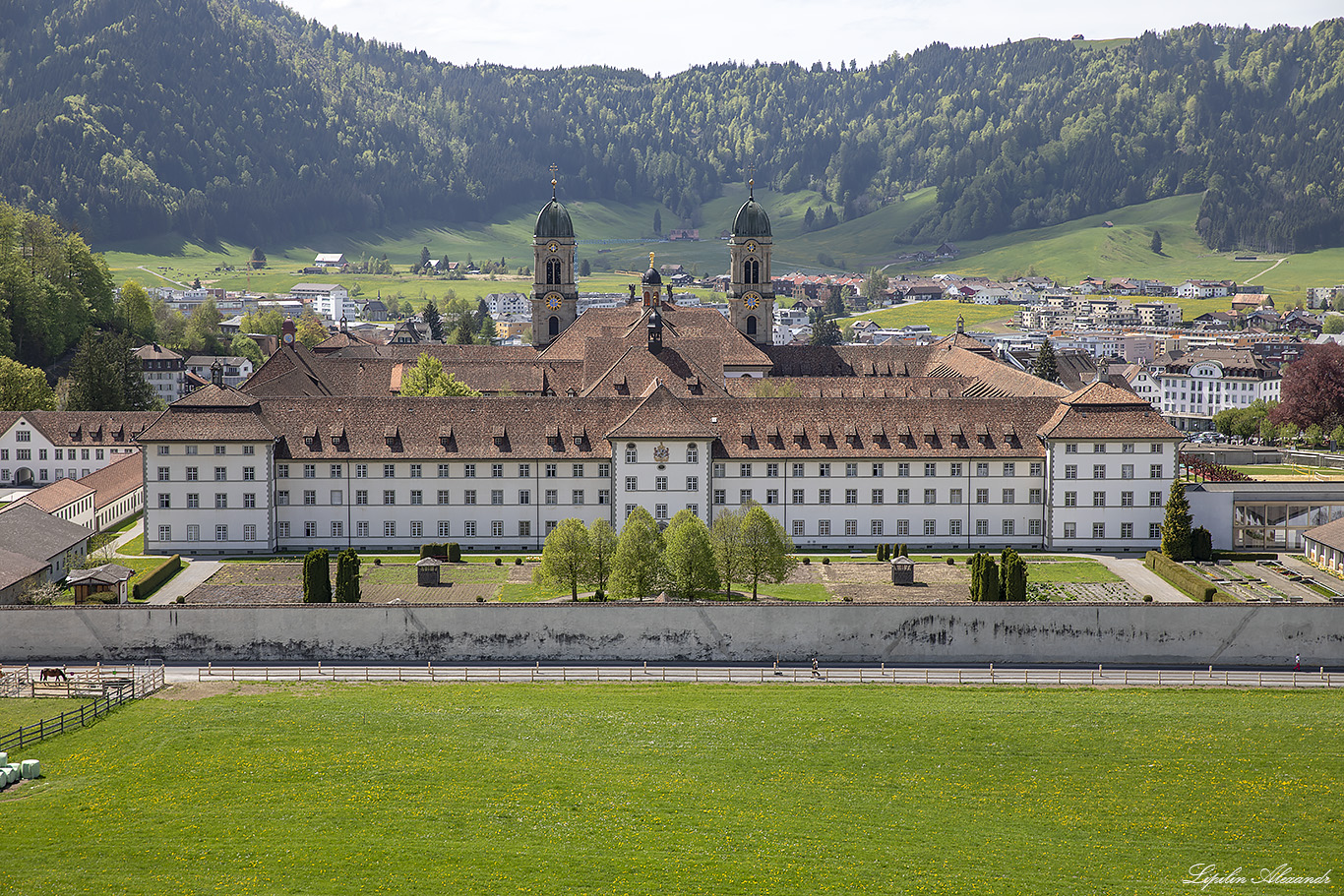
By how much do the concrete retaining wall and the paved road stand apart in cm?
76

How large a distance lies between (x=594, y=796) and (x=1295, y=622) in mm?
38995

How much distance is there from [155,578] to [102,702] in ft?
70.2

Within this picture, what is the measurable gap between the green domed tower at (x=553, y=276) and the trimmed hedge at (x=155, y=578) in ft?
249

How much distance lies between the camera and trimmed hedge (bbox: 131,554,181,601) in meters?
78.8

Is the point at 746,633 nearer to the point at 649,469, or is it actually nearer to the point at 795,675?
the point at 795,675

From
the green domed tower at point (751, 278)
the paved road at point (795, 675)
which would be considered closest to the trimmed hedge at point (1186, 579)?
the paved road at point (795, 675)

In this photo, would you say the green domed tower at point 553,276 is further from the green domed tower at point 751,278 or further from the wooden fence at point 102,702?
the wooden fence at point 102,702

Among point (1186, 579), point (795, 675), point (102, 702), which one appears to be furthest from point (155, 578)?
point (1186, 579)

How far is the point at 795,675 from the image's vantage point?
68.0m

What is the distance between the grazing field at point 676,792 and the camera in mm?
43938

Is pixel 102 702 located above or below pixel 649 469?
below

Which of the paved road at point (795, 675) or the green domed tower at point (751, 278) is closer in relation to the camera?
the paved road at point (795, 675)

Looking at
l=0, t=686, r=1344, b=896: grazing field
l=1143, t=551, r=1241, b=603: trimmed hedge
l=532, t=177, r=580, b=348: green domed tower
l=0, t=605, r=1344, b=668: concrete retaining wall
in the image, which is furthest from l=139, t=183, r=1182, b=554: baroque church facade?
l=532, t=177, r=580, b=348: green domed tower

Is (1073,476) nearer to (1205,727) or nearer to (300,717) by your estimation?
(1205,727)
